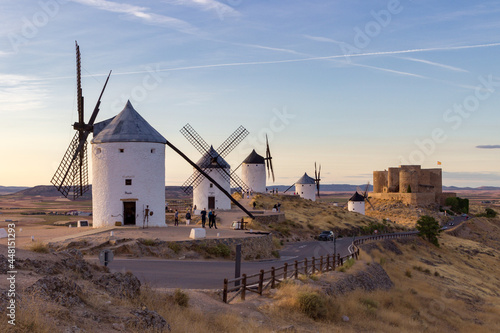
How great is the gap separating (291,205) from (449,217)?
112 feet

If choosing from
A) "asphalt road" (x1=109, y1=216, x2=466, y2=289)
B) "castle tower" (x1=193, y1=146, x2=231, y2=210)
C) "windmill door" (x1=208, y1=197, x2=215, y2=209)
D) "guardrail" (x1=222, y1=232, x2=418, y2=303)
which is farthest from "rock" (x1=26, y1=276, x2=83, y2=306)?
"windmill door" (x1=208, y1=197, x2=215, y2=209)

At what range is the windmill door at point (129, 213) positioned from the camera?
115 ft

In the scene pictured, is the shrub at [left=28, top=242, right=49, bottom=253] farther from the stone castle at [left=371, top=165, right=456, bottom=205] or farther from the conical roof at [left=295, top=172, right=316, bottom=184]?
the stone castle at [left=371, top=165, right=456, bottom=205]

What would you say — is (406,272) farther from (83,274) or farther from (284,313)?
(83,274)

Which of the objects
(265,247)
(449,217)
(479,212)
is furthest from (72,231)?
(479,212)

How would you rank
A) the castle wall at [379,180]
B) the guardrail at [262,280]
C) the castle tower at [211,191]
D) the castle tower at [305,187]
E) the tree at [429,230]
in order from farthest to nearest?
the castle wall at [379,180], the castle tower at [305,187], the tree at [429,230], the castle tower at [211,191], the guardrail at [262,280]

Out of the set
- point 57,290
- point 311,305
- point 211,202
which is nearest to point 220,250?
point 311,305

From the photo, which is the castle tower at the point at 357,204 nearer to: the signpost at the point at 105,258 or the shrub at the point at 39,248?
the signpost at the point at 105,258

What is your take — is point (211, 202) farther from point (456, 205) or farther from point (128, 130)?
point (456, 205)

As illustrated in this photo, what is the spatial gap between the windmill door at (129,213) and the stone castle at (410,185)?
65.8m

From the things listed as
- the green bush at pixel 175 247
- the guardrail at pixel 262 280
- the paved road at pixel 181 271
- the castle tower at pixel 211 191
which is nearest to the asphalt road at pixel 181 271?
the paved road at pixel 181 271

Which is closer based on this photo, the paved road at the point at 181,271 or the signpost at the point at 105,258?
the signpost at the point at 105,258

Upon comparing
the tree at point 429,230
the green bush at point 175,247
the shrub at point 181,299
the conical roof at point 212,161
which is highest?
the conical roof at point 212,161

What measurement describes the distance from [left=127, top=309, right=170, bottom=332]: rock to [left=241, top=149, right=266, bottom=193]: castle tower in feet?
200
